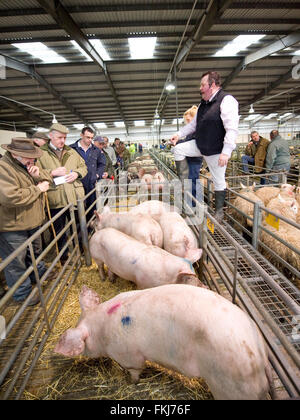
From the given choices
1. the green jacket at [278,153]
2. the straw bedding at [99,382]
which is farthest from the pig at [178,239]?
the green jacket at [278,153]

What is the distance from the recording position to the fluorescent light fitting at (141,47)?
783cm

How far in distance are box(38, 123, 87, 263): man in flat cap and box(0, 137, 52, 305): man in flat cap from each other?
51cm

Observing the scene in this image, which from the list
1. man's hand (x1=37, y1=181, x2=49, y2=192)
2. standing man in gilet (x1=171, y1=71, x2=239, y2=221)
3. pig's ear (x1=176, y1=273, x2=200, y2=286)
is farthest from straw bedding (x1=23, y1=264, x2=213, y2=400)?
standing man in gilet (x1=171, y1=71, x2=239, y2=221)

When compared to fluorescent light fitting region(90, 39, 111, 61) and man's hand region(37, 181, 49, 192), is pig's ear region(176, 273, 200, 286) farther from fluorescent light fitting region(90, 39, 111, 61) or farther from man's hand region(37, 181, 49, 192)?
fluorescent light fitting region(90, 39, 111, 61)

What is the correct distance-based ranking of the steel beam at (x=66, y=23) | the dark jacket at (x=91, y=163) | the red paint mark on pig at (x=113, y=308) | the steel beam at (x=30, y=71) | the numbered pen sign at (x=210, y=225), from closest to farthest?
the red paint mark on pig at (x=113, y=308)
the numbered pen sign at (x=210, y=225)
the dark jacket at (x=91, y=163)
the steel beam at (x=66, y=23)
the steel beam at (x=30, y=71)

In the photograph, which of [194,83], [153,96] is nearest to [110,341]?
[194,83]

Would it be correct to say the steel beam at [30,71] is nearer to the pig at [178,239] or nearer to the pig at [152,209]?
the pig at [152,209]

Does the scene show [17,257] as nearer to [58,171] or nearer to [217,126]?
[58,171]

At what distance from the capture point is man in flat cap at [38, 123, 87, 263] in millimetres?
3434

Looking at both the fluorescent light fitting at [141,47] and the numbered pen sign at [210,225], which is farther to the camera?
the fluorescent light fitting at [141,47]

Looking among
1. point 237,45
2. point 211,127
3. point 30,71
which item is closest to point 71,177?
point 211,127

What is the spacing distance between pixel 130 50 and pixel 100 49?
1.07m

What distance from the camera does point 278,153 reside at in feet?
23.6

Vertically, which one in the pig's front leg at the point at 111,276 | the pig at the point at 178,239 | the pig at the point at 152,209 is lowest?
the pig's front leg at the point at 111,276
